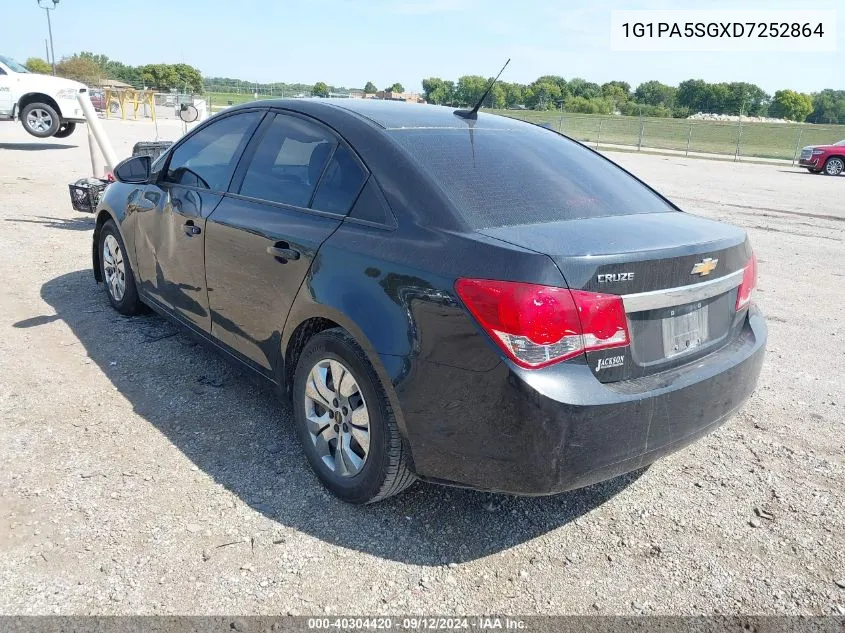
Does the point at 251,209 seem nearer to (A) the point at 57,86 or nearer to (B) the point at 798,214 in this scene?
(B) the point at 798,214

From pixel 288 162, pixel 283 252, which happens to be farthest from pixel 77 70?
pixel 283 252

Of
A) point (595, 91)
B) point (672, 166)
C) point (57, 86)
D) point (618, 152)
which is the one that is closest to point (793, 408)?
point (57, 86)

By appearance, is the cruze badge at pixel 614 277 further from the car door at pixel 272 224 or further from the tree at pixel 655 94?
the tree at pixel 655 94

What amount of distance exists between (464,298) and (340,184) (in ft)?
3.33

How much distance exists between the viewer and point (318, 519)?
2.91m

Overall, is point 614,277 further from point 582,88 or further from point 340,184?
point 582,88

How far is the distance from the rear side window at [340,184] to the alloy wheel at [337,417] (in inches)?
27.5

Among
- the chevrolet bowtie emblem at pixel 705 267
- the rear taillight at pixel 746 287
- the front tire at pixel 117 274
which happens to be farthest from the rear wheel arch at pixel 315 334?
the front tire at pixel 117 274

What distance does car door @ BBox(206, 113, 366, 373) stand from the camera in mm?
3076

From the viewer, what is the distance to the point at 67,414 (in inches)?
147

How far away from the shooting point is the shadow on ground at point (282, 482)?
2836 mm

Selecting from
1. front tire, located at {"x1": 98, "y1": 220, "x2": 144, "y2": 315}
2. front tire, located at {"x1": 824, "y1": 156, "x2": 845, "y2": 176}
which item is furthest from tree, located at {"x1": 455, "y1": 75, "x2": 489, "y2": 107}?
front tire, located at {"x1": 824, "y1": 156, "x2": 845, "y2": 176}

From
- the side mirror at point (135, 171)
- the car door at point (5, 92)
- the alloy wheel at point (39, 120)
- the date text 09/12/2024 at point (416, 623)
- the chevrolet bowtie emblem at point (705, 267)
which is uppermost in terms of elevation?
the car door at point (5, 92)

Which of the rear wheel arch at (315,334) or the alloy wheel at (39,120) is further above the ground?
the alloy wheel at (39,120)
